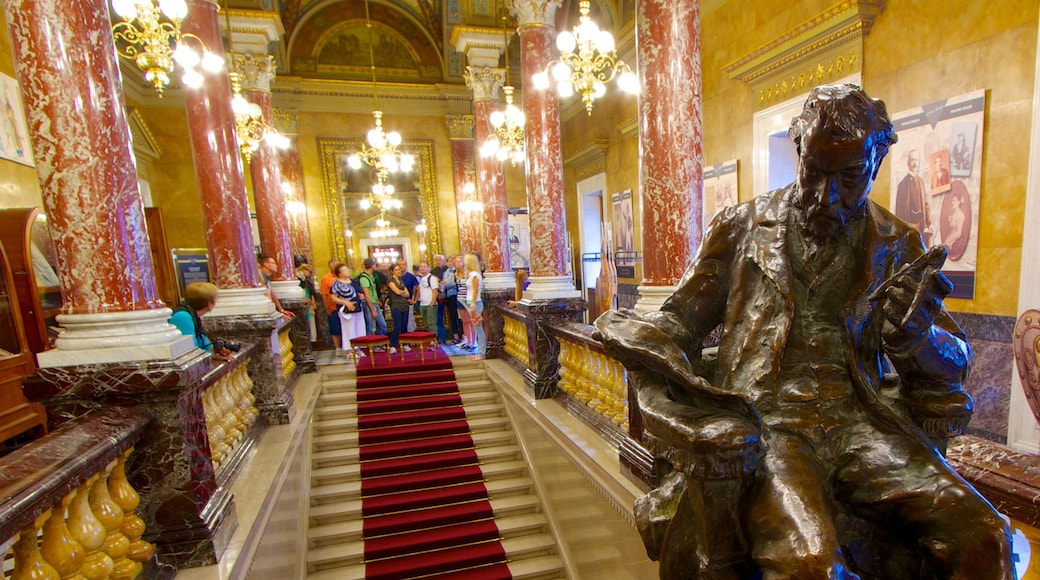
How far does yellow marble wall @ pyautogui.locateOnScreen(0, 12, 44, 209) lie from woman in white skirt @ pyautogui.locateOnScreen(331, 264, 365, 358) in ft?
12.2

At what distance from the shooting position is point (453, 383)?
6.59m

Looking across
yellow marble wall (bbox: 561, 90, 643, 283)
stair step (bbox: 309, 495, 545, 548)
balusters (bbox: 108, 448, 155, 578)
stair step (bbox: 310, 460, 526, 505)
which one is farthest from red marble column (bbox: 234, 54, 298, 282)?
yellow marble wall (bbox: 561, 90, 643, 283)

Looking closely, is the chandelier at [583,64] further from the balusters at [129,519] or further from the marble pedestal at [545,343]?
the balusters at [129,519]

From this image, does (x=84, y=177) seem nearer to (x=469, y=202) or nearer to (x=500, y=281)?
(x=500, y=281)

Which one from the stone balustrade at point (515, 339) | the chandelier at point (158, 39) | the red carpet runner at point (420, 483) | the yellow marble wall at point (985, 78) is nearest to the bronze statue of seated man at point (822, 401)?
the red carpet runner at point (420, 483)

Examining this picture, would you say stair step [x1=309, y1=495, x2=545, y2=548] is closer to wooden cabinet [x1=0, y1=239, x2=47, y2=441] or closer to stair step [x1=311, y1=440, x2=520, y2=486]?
stair step [x1=311, y1=440, x2=520, y2=486]

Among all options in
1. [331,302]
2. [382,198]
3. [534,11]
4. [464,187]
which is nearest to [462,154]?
[464,187]

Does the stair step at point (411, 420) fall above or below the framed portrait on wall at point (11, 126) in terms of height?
below

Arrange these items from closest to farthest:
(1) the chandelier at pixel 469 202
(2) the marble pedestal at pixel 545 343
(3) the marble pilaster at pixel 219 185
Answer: (3) the marble pilaster at pixel 219 185 < (2) the marble pedestal at pixel 545 343 < (1) the chandelier at pixel 469 202

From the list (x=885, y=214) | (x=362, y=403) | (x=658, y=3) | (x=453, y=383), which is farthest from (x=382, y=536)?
(x=658, y=3)

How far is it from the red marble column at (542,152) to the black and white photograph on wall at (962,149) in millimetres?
3734

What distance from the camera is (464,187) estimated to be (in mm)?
13336

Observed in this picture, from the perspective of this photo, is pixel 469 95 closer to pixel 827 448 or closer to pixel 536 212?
pixel 536 212

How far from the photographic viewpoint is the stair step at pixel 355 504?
4672mm
